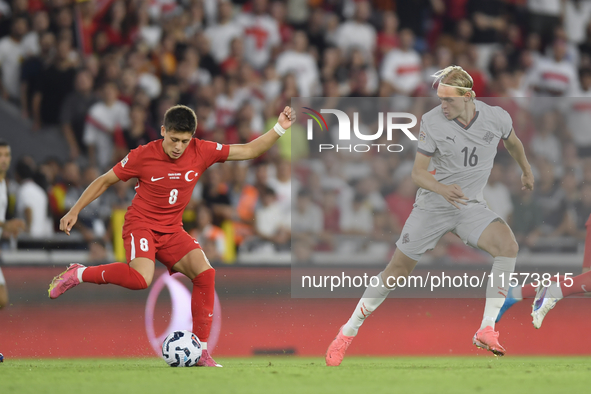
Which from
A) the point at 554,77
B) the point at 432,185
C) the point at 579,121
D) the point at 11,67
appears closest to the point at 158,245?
the point at 432,185

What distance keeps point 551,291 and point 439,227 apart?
136 centimetres

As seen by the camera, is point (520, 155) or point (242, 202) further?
point (242, 202)

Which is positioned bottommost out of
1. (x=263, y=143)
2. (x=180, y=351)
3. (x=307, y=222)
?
(x=180, y=351)

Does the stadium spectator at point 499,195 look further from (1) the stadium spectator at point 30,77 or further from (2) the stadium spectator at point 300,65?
(1) the stadium spectator at point 30,77

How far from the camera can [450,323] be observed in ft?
30.2

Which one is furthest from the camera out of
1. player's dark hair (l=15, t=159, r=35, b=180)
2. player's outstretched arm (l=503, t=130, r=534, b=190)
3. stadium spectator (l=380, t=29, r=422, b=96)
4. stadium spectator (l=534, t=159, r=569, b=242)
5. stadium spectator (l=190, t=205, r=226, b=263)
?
stadium spectator (l=380, t=29, r=422, b=96)

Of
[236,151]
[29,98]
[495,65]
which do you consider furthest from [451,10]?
[236,151]

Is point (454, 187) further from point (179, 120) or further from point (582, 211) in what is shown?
point (179, 120)

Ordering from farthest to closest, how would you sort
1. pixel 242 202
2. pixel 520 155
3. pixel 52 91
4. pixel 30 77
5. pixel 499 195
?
pixel 30 77
pixel 52 91
pixel 242 202
pixel 499 195
pixel 520 155

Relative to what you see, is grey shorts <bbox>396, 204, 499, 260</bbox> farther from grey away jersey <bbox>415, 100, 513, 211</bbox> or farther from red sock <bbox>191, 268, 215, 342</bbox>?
red sock <bbox>191, 268, 215, 342</bbox>

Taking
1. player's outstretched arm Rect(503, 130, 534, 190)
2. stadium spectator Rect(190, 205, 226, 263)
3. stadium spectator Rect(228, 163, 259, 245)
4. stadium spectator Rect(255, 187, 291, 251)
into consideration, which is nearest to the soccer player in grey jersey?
player's outstretched arm Rect(503, 130, 534, 190)

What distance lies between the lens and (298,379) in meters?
6.04

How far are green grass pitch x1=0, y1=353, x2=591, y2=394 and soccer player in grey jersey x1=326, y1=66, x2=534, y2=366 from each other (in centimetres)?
72

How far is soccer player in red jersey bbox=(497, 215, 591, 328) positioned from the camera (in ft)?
25.4
